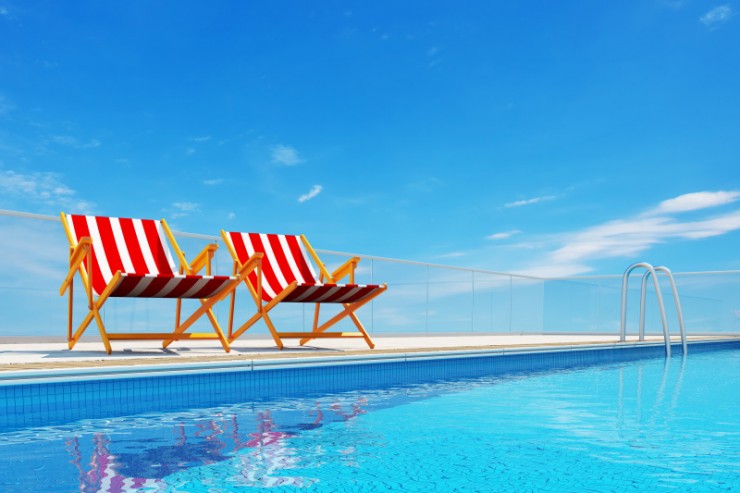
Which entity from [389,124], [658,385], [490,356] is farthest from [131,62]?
[658,385]

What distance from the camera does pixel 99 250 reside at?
16.4ft

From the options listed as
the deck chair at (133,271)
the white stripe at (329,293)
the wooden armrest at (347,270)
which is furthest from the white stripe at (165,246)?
the wooden armrest at (347,270)

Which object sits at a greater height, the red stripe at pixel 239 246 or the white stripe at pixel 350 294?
the red stripe at pixel 239 246

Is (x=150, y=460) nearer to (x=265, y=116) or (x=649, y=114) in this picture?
(x=265, y=116)

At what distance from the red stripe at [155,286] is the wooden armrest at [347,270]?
62.2 inches

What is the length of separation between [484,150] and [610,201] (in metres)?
3.44

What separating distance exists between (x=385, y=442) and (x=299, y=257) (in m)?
3.66

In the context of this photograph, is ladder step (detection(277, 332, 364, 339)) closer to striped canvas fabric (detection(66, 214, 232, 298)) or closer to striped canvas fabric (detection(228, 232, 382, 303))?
striped canvas fabric (detection(228, 232, 382, 303))

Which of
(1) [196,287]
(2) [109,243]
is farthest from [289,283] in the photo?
(2) [109,243]

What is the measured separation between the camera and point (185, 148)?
1291cm

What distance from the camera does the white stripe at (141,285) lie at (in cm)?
432

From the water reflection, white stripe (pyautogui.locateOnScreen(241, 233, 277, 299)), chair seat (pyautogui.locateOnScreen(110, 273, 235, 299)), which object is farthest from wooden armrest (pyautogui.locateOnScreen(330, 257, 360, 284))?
the water reflection

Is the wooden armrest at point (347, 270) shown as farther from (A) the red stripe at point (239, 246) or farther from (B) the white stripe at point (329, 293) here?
(A) the red stripe at point (239, 246)

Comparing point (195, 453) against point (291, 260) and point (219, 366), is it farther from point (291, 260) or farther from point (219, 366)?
point (291, 260)
